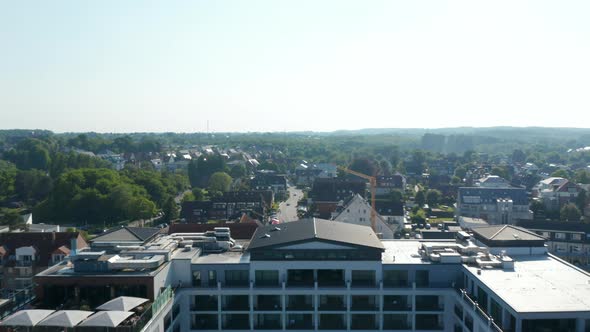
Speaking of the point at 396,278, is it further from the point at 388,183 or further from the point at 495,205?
the point at 388,183

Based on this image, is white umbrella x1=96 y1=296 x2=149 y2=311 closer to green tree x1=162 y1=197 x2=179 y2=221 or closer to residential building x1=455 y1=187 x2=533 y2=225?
green tree x1=162 y1=197 x2=179 y2=221

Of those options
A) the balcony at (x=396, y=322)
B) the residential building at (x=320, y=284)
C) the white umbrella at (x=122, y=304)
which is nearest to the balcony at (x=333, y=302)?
the residential building at (x=320, y=284)

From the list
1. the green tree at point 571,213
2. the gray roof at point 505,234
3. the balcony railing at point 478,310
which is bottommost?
the green tree at point 571,213

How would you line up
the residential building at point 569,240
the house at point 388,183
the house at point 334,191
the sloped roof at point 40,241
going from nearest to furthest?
1. the sloped roof at point 40,241
2. the residential building at point 569,240
3. the house at point 334,191
4. the house at point 388,183

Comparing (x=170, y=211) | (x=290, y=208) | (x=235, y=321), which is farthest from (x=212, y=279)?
(x=290, y=208)

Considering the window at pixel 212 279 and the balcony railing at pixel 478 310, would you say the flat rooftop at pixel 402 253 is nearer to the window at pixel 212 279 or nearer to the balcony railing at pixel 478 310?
the balcony railing at pixel 478 310

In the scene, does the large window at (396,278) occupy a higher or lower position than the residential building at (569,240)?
higher
